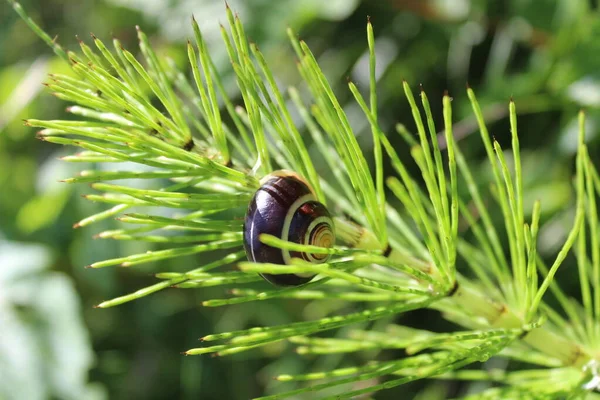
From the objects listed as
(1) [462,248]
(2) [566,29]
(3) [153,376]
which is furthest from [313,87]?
(3) [153,376]

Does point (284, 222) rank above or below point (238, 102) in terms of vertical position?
below

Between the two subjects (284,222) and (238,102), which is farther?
(238,102)

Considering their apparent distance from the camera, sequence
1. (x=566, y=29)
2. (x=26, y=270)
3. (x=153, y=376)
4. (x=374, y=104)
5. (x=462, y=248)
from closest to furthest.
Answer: (x=374, y=104)
(x=462, y=248)
(x=566, y=29)
(x=26, y=270)
(x=153, y=376)

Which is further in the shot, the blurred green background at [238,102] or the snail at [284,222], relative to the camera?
the blurred green background at [238,102]

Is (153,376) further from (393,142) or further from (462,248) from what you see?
(462,248)
